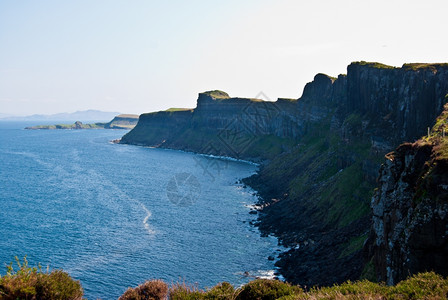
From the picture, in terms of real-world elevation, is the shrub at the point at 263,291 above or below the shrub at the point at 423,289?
below

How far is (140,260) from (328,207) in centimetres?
4348

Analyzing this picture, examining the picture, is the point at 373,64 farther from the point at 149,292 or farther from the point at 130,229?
the point at 149,292

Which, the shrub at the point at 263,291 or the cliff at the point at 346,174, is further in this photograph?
the cliff at the point at 346,174

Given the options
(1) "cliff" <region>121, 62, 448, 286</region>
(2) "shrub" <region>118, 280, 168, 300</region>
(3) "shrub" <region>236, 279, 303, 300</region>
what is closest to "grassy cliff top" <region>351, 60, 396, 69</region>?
(1) "cliff" <region>121, 62, 448, 286</region>

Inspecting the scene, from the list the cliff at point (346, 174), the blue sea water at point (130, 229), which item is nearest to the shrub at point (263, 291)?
the cliff at point (346, 174)

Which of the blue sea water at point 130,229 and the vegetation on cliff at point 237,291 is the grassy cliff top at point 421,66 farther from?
the vegetation on cliff at point 237,291

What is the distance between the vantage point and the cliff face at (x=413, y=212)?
115 feet

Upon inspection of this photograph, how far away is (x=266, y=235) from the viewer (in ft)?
281

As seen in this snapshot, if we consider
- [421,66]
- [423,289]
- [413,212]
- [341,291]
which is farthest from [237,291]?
[421,66]

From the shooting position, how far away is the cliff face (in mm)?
34906

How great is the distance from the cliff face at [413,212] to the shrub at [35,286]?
29.7 metres

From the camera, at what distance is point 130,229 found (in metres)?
89.5

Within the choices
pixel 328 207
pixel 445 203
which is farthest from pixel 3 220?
pixel 445 203

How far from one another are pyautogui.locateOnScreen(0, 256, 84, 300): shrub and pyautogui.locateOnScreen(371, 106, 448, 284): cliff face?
2975 cm
